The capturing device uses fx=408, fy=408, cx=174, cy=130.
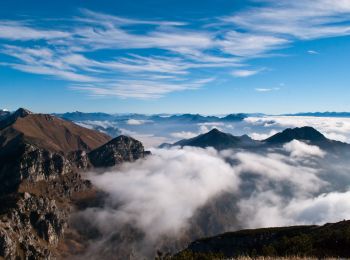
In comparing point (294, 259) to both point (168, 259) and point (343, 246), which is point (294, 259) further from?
point (343, 246)

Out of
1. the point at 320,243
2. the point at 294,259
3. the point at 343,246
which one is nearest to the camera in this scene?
the point at 294,259

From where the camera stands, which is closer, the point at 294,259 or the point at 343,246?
the point at 294,259

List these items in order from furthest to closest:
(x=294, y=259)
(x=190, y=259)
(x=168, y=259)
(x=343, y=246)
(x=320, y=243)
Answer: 1. (x=320, y=243)
2. (x=343, y=246)
3. (x=190, y=259)
4. (x=168, y=259)
5. (x=294, y=259)

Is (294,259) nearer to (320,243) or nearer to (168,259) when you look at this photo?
(168,259)

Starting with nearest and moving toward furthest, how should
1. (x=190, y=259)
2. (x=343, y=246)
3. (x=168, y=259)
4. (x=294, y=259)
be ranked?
1. (x=294, y=259)
2. (x=168, y=259)
3. (x=190, y=259)
4. (x=343, y=246)

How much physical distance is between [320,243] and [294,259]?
65675 mm

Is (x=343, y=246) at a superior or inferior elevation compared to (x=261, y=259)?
inferior

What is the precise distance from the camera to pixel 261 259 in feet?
103

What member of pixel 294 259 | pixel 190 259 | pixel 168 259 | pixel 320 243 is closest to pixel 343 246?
pixel 320 243

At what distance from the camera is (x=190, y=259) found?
70.0 m

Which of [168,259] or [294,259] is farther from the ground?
[294,259]

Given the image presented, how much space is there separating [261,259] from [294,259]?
245cm

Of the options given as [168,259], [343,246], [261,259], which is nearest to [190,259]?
[168,259]

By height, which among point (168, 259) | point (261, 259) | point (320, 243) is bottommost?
point (320, 243)
